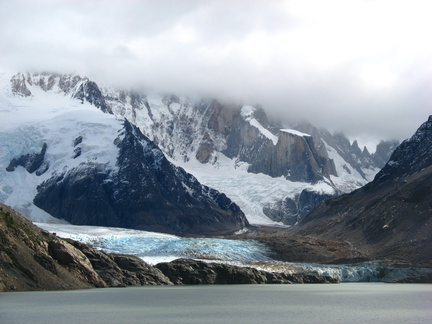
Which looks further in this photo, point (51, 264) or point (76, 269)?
point (76, 269)

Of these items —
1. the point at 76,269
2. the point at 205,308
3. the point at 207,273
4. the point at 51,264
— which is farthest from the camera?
the point at 207,273

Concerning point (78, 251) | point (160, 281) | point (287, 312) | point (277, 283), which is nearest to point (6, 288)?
point (78, 251)

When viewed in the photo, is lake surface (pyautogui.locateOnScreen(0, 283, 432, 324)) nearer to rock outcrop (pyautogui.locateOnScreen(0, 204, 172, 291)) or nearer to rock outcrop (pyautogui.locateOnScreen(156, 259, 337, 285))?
rock outcrop (pyautogui.locateOnScreen(0, 204, 172, 291))

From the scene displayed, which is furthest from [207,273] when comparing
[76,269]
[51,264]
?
[51,264]

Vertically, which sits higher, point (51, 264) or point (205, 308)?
point (51, 264)

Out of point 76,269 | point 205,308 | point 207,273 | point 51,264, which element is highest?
point 51,264

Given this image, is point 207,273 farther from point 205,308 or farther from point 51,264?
point 205,308

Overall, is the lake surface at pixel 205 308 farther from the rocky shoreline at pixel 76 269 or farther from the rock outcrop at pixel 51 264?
the rocky shoreline at pixel 76 269

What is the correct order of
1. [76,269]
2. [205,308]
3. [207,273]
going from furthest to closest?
1. [207,273]
2. [76,269]
3. [205,308]
